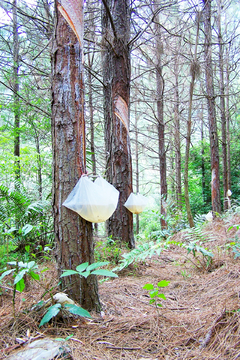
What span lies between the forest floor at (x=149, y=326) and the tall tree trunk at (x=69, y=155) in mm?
239

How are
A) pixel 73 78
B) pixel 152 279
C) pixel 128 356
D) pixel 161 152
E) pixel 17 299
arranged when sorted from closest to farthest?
pixel 128 356
pixel 17 299
pixel 73 78
pixel 152 279
pixel 161 152

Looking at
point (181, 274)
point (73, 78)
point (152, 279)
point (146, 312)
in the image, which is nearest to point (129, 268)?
point (152, 279)

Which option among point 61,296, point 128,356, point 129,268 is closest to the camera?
point 128,356

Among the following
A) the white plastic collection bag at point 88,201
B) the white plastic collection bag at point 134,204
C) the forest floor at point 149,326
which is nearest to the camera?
the forest floor at point 149,326

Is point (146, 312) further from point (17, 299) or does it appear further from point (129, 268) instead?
point (129, 268)

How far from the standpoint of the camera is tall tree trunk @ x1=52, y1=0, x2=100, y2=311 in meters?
1.61

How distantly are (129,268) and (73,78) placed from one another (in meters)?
2.02

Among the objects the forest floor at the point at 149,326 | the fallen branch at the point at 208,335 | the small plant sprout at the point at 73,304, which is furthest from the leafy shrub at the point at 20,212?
the fallen branch at the point at 208,335

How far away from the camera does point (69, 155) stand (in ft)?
5.47

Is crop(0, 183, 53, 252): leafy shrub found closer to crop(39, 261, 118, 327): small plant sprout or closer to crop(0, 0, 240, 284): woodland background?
crop(0, 0, 240, 284): woodland background

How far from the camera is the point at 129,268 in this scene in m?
2.69

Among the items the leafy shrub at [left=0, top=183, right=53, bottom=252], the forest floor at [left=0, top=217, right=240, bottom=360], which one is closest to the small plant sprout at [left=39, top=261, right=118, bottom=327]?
the forest floor at [left=0, top=217, right=240, bottom=360]

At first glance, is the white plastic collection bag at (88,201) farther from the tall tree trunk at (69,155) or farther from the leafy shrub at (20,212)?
the leafy shrub at (20,212)

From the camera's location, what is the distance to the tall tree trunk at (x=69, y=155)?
1610mm
